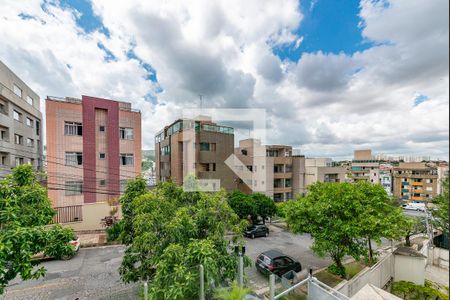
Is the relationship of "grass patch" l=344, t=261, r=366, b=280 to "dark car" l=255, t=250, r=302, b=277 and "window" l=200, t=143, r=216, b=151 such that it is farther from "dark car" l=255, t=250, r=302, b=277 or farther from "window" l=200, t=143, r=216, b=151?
"window" l=200, t=143, r=216, b=151

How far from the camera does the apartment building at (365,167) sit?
48.5m

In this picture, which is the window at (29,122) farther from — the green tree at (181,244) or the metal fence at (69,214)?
the green tree at (181,244)

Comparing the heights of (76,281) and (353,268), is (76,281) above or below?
above

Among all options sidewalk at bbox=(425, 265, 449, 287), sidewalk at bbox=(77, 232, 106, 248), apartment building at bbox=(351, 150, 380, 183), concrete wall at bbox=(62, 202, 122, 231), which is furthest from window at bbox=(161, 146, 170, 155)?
apartment building at bbox=(351, 150, 380, 183)

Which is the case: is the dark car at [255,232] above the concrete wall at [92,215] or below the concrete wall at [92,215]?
below

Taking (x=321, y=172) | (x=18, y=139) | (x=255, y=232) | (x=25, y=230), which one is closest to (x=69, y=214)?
(x=25, y=230)

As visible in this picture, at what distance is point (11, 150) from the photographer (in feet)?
61.8

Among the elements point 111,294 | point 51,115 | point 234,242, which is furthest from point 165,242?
point 51,115

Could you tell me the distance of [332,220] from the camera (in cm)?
817

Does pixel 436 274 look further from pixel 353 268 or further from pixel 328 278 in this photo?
pixel 328 278

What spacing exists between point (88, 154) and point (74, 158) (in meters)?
1.00

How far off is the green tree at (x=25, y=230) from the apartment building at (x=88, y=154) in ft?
36.3

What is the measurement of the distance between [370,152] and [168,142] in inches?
2146

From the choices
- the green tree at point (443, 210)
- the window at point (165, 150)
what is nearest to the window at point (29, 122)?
the window at point (165, 150)
